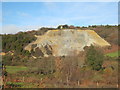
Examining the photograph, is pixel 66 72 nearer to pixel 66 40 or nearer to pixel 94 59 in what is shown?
pixel 94 59

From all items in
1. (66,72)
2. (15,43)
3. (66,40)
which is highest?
(66,40)

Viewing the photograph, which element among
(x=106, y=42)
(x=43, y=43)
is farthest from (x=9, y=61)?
(x=106, y=42)

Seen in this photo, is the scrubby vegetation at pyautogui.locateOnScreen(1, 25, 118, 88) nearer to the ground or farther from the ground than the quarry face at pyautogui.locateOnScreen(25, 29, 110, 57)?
nearer to the ground

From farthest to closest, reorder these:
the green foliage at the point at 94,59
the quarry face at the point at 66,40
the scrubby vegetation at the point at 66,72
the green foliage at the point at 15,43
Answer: the quarry face at the point at 66,40 → the green foliage at the point at 15,43 → the green foliage at the point at 94,59 → the scrubby vegetation at the point at 66,72

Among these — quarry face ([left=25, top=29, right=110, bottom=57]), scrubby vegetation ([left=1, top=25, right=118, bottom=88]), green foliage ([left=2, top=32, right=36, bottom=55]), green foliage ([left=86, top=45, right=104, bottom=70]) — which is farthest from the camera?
quarry face ([left=25, top=29, right=110, bottom=57])

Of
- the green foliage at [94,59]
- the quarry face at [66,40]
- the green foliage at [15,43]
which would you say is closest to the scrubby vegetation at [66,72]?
the green foliage at [94,59]

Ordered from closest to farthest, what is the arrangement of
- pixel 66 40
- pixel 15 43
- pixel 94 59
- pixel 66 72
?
pixel 66 72 < pixel 94 59 < pixel 15 43 < pixel 66 40

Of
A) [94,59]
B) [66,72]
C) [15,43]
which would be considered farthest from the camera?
[15,43]

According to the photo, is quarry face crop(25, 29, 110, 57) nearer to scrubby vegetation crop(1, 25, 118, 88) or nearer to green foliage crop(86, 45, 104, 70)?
scrubby vegetation crop(1, 25, 118, 88)

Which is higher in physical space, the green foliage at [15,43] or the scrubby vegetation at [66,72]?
the green foliage at [15,43]

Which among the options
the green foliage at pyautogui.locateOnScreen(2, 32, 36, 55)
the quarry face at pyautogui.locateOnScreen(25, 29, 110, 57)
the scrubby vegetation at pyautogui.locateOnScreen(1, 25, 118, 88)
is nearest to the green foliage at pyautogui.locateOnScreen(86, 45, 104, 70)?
the scrubby vegetation at pyautogui.locateOnScreen(1, 25, 118, 88)

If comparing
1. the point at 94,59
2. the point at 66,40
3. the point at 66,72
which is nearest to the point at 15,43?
the point at 66,40

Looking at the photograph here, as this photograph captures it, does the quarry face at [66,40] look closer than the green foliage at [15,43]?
No

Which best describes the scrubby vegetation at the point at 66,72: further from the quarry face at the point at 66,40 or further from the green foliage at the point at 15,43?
the quarry face at the point at 66,40
